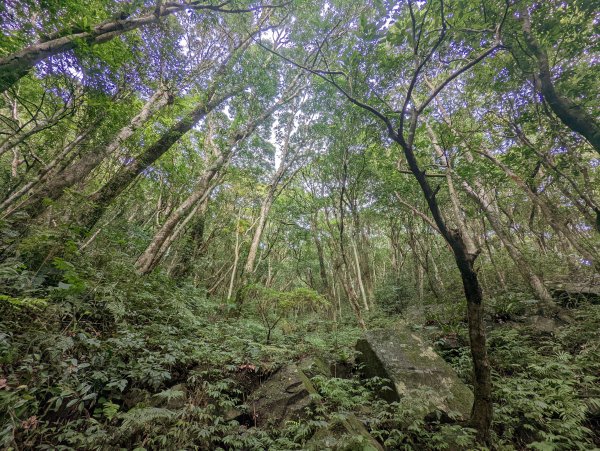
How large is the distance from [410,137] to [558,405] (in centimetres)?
450

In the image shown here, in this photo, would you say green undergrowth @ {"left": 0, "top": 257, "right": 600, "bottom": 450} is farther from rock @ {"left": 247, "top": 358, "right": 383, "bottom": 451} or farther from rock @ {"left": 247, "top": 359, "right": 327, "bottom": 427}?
rock @ {"left": 247, "top": 359, "right": 327, "bottom": 427}

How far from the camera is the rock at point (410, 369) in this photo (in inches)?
168

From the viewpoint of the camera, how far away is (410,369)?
16.0 feet

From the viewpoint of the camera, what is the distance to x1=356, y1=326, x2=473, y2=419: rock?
4.27 m

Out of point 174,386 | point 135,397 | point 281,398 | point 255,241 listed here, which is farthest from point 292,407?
point 255,241

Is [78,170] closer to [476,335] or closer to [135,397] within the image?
[135,397]

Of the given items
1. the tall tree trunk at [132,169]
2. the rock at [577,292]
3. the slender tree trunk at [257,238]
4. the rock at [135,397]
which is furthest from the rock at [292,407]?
the rock at [577,292]

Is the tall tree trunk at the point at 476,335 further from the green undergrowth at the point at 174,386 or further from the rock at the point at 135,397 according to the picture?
the rock at the point at 135,397

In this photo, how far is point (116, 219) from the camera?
9.40m

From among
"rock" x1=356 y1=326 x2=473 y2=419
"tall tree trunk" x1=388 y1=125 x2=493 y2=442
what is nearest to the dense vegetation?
"tall tree trunk" x1=388 y1=125 x2=493 y2=442

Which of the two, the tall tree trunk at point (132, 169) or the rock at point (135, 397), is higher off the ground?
the tall tree trunk at point (132, 169)

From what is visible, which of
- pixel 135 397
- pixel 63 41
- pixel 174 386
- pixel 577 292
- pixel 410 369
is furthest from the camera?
pixel 577 292

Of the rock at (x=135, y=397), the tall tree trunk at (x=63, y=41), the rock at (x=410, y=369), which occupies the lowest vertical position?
the rock at (x=135, y=397)

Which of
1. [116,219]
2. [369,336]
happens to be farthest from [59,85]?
[369,336]
